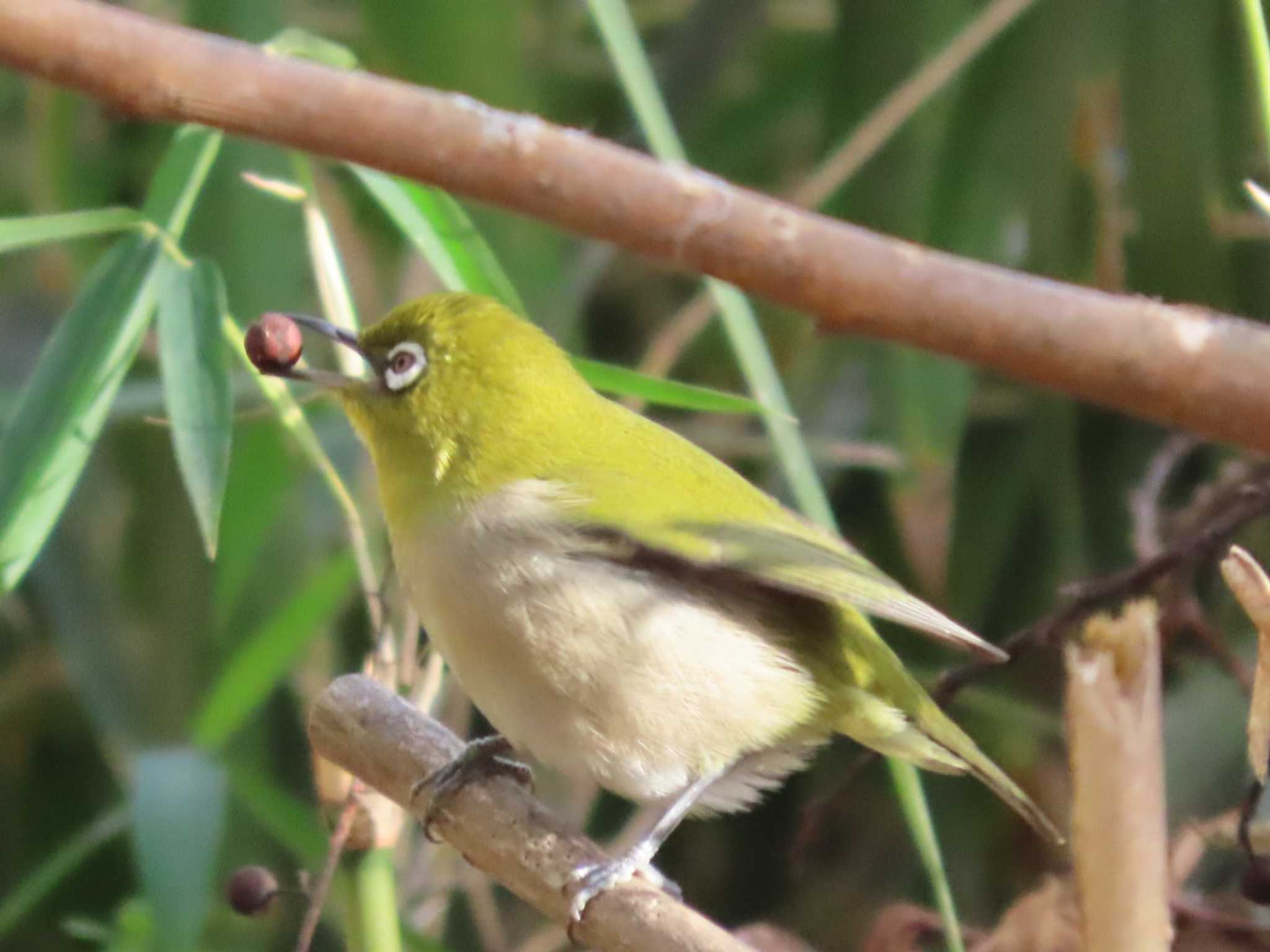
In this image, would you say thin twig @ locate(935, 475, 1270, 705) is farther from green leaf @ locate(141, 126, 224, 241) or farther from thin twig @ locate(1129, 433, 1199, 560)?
green leaf @ locate(141, 126, 224, 241)

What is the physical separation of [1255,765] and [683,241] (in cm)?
56

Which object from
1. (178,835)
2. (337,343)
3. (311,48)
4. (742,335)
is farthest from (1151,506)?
(178,835)

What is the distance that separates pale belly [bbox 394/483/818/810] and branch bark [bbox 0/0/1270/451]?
2.01ft

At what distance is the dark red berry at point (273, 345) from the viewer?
1.50 m

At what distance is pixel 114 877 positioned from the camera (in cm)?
293

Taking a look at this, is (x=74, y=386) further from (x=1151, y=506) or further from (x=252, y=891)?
(x=1151, y=506)

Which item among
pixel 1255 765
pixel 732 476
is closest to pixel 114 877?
pixel 732 476

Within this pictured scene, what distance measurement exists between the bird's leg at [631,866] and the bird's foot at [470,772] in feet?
0.64

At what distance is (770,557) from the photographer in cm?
154

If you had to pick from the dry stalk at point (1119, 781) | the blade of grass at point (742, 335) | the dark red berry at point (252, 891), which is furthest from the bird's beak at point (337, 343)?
the dry stalk at point (1119, 781)

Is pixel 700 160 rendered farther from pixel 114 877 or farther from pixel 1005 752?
pixel 114 877

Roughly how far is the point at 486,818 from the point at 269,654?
506mm

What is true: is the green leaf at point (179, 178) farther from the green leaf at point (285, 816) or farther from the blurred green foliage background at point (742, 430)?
the green leaf at point (285, 816)

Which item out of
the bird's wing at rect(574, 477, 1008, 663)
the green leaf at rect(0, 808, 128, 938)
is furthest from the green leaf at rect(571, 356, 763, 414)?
the green leaf at rect(0, 808, 128, 938)
